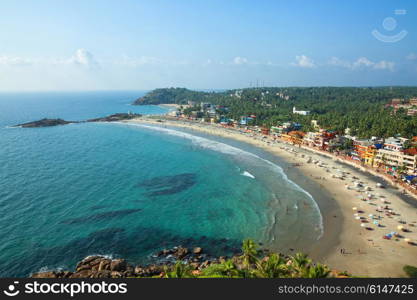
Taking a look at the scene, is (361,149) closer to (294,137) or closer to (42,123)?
(294,137)

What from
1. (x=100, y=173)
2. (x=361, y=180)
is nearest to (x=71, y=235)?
(x=100, y=173)

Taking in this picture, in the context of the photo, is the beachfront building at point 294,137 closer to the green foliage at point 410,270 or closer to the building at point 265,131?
the building at point 265,131

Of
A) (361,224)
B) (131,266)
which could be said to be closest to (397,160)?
(361,224)

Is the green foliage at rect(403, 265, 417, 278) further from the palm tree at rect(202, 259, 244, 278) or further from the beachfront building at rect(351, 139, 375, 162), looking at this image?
the beachfront building at rect(351, 139, 375, 162)

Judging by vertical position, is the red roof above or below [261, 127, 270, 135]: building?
above

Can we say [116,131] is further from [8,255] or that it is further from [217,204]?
[8,255]

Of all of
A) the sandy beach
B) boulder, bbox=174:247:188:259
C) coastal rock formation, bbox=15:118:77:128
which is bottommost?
the sandy beach

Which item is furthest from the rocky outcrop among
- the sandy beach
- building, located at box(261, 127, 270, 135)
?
building, located at box(261, 127, 270, 135)
